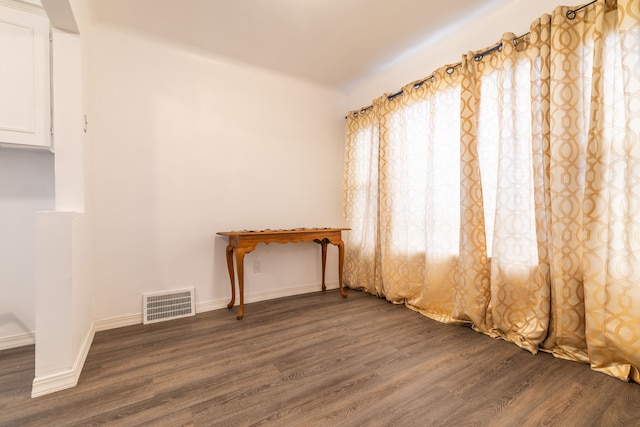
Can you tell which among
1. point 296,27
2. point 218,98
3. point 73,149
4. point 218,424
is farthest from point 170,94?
point 218,424

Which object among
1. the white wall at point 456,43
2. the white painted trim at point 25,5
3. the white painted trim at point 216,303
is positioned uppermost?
the white wall at point 456,43

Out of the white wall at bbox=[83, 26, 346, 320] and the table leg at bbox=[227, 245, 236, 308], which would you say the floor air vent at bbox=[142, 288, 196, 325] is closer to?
the white wall at bbox=[83, 26, 346, 320]

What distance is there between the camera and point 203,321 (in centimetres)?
223

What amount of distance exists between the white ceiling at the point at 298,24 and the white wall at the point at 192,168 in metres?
0.20

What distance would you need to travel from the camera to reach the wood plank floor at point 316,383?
1147 millimetres

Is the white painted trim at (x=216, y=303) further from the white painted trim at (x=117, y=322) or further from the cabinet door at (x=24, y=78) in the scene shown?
the cabinet door at (x=24, y=78)

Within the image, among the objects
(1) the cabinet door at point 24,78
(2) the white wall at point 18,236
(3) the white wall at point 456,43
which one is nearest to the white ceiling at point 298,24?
(3) the white wall at point 456,43

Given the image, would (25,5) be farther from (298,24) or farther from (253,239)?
(253,239)

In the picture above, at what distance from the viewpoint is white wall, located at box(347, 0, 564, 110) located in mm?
1830

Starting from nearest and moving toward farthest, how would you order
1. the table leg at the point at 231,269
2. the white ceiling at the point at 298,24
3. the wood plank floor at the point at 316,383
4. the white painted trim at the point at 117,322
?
the wood plank floor at the point at 316,383 < the white ceiling at the point at 298,24 < the white painted trim at the point at 117,322 < the table leg at the point at 231,269

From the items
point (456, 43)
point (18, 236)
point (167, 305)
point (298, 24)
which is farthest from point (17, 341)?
point (456, 43)

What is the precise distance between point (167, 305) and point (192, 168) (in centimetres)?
124

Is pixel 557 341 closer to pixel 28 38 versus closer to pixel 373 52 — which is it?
pixel 373 52

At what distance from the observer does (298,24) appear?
2176 millimetres
